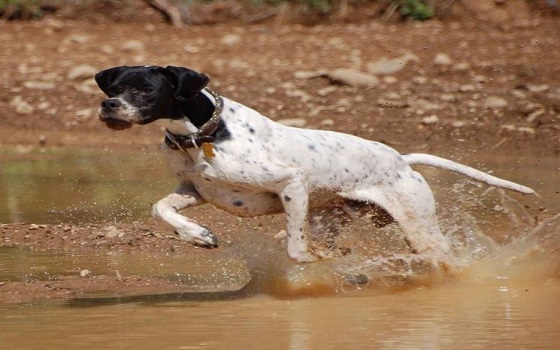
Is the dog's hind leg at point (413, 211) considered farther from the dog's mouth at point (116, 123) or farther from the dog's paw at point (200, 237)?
the dog's mouth at point (116, 123)

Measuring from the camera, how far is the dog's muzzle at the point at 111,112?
678 cm

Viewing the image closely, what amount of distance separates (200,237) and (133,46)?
8.79 meters

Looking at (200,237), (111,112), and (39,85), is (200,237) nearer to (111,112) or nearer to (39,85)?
(111,112)

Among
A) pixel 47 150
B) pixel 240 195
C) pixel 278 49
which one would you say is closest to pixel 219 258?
pixel 240 195

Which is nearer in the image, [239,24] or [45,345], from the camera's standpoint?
[45,345]

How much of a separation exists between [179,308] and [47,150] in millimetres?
6614

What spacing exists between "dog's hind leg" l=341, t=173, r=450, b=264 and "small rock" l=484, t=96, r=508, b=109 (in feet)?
19.4

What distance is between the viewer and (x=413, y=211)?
7.64 m

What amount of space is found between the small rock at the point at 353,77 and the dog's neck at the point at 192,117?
7126mm

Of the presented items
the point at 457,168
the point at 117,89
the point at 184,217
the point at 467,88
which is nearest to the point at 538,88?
the point at 467,88

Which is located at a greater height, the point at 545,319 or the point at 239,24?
the point at 545,319

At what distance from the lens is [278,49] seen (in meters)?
15.1

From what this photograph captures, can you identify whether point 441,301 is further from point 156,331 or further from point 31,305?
point 31,305

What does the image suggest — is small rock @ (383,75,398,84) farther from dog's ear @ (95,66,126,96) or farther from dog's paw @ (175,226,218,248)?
dog's paw @ (175,226,218,248)
